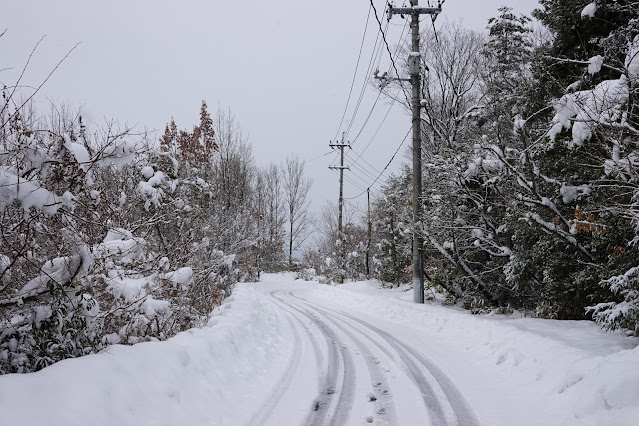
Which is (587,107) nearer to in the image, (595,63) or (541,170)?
(595,63)

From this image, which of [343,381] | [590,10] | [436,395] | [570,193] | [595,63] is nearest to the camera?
[436,395]

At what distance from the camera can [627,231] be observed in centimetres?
669

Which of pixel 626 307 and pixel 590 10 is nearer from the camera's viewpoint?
pixel 626 307

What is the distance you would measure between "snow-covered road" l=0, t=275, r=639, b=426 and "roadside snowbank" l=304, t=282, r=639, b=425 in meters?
0.02

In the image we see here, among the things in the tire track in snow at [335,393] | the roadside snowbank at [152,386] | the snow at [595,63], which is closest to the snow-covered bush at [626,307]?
the snow at [595,63]

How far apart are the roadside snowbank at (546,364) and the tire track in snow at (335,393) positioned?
174 centimetres

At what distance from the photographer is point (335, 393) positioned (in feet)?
17.5

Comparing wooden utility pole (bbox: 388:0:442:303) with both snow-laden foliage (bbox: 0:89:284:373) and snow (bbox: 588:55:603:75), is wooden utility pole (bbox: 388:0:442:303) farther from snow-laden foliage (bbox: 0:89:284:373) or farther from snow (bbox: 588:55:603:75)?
snow-laden foliage (bbox: 0:89:284:373)

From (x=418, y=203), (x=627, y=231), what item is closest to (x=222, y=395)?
(x=627, y=231)

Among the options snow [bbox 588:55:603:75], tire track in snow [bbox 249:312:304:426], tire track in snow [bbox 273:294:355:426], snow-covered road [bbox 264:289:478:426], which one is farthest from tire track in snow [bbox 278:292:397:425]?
snow [bbox 588:55:603:75]

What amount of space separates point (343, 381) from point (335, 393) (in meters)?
0.57

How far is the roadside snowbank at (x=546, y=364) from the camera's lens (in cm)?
418

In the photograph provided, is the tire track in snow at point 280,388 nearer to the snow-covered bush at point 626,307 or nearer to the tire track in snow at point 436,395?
the tire track in snow at point 436,395

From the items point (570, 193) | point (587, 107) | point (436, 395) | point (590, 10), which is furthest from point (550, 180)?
point (436, 395)
